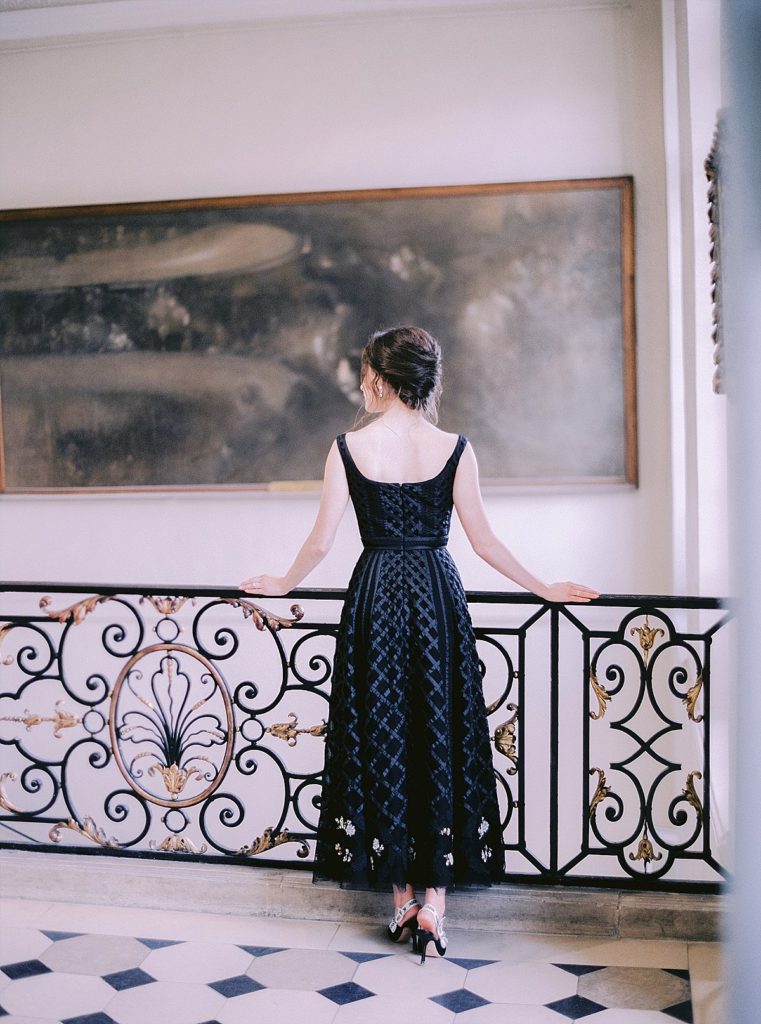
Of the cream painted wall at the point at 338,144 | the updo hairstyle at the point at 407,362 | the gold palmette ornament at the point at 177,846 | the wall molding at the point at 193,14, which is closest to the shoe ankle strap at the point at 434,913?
the gold palmette ornament at the point at 177,846

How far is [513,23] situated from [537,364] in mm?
1581

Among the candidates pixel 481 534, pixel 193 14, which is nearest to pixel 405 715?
pixel 481 534

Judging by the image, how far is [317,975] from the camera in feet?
9.21

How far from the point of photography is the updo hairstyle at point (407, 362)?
2850 mm

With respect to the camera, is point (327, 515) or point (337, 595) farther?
point (337, 595)

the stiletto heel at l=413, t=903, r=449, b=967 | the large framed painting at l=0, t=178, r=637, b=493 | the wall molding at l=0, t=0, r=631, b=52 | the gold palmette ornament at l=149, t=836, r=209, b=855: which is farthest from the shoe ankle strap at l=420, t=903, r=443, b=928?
the wall molding at l=0, t=0, r=631, b=52

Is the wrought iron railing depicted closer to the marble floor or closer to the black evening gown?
the marble floor

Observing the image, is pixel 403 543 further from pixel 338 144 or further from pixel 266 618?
pixel 338 144

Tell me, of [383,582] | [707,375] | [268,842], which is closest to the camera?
[383,582]

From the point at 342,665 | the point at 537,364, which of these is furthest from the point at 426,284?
the point at 342,665

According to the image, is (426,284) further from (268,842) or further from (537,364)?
(268,842)

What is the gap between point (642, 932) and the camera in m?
2.98

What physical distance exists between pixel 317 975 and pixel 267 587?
3.55 feet

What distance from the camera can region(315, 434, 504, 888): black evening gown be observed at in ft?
9.34
